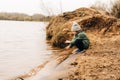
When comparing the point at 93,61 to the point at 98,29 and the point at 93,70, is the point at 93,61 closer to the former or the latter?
the point at 93,70

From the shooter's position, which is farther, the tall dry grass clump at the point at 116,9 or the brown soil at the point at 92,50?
the tall dry grass clump at the point at 116,9

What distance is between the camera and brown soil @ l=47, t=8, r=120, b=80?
773 cm

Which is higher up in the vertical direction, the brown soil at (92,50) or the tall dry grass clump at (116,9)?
the tall dry grass clump at (116,9)

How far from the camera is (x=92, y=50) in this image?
11.0 metres

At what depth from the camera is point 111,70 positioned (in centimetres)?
783

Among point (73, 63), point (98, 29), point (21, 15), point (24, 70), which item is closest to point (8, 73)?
point (24, 70)

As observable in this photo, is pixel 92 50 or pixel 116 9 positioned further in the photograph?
pixel 116 9

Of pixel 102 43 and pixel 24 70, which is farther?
pixel 102 43

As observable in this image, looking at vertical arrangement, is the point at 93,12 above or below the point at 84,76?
above

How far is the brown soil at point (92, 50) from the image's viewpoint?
773 cm

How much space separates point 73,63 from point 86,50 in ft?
6.97

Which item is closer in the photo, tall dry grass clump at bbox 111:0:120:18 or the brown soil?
the brown soil

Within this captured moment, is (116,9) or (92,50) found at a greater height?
(116,9)

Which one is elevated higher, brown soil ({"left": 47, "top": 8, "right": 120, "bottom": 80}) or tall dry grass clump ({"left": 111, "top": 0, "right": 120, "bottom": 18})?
tall dry grass clump ({"left": 111, "top": 0, "right": 120, "bottom": 18})
